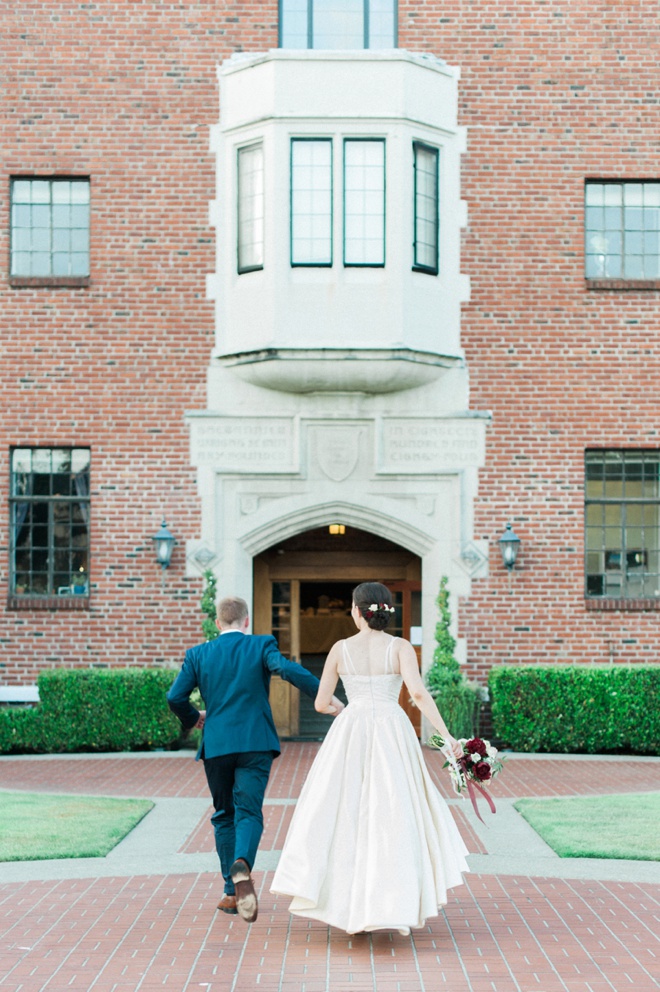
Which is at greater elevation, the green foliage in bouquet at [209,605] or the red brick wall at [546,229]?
the red brick wall at [546,229]

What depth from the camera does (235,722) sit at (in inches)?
289

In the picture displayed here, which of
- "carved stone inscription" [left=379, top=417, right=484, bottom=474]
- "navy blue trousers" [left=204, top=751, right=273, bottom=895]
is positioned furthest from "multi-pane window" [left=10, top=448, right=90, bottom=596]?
"navy blue trousers" [left=204, top=751, right=273, bottom=895]

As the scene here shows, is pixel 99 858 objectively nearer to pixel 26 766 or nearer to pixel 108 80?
pixel 26 766

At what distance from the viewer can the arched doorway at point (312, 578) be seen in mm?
17641

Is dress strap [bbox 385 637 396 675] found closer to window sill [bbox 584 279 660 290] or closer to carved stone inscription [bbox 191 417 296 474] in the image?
carved stone inscription [bbox 191 417 296 474]

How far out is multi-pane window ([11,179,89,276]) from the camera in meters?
16.5

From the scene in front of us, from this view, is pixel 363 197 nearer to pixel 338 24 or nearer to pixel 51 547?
pixel 338 24

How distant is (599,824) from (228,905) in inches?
159

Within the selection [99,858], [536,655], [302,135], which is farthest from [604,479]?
[99,858]

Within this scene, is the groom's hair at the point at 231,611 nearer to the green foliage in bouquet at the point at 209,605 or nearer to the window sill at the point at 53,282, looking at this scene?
the green foliage in bouquet at the point at 209,605

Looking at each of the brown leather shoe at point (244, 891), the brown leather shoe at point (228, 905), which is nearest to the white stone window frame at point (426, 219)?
the brown leather shoe at point (228, 905)

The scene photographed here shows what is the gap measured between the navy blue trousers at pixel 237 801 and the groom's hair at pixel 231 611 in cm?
77

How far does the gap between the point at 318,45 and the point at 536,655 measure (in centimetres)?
788

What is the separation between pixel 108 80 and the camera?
16.4 metres
